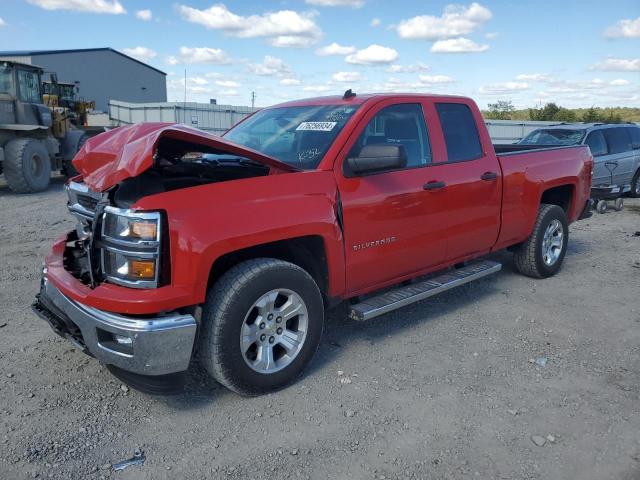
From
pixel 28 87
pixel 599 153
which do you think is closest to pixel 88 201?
pixel 599 153

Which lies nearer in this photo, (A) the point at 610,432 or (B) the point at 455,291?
(A) the point at 610,432

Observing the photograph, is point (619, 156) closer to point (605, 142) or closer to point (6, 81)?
point (605, 142)

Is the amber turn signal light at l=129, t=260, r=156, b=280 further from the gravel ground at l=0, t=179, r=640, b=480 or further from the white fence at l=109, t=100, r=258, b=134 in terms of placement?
the white fence at l=109, t=100, r=258, b=134

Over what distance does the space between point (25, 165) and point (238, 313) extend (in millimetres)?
10750

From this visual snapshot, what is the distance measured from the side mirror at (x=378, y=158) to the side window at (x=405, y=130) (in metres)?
0.42

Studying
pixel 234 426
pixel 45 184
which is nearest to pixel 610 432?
pixel 234 426

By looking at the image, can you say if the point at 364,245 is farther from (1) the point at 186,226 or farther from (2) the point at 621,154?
(2) the point at 621,154

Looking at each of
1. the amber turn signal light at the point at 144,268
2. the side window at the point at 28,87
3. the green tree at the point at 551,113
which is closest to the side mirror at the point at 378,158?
the amber turn signal light at the point at 144,268

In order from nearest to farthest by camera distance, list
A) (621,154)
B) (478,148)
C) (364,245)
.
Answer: (364,245)
(478,148)
(621,154)

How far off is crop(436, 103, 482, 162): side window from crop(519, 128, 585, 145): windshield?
616 cm

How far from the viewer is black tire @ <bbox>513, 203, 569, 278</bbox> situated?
5770mm

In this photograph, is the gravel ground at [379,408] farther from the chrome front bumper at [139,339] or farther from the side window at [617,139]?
the side window at [617,139]

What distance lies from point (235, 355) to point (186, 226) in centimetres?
83

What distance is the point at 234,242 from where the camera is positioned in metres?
3.16
